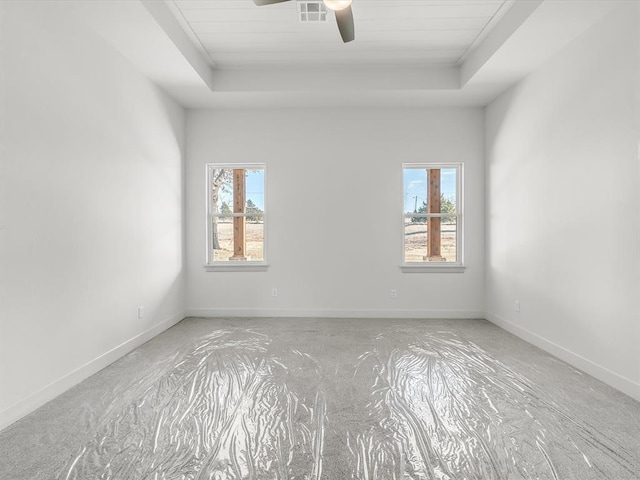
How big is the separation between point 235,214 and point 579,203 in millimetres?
3917

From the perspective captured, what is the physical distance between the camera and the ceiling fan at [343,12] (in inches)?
86.4

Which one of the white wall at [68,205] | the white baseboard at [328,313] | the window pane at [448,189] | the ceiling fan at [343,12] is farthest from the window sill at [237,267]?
the ceiling fan at [343,12]

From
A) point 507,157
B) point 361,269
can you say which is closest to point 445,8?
point 507,157

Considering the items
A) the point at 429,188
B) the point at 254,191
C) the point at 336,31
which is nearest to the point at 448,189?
the point at 429,188

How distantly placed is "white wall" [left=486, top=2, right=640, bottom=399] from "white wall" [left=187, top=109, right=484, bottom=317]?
0.59 m

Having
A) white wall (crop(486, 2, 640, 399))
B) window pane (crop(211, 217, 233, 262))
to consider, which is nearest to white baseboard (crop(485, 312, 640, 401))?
white wall (crop(486, 2, 640, 399))

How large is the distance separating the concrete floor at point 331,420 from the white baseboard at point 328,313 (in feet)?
4.04

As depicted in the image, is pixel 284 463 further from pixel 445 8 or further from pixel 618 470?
pixel 445 8

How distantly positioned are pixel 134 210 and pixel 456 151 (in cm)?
407

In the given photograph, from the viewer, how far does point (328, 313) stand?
14.7 ft

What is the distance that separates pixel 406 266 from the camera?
448 cm

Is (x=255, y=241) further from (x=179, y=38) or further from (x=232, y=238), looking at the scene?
(x=179, y=38)

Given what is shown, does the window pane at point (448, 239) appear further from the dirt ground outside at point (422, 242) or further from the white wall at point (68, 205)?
the white wall at point (68, 205)

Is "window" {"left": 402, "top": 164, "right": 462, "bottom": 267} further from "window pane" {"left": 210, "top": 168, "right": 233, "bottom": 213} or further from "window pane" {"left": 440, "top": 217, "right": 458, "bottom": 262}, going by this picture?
"window pane" {"left": 210, "top": 168, "right": 233, "bottom": 213}
